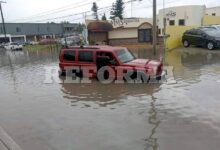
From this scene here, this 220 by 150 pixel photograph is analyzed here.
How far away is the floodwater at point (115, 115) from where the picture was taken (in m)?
6.41

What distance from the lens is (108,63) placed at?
42.9 feet

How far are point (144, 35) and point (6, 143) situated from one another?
101 ft

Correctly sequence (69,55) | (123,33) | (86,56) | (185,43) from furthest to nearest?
1. (123,33)
2. (185,43)
3. (69,55)
4. (86,56)

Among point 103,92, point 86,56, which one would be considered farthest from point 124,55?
point 103,92

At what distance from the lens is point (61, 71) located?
601 inches

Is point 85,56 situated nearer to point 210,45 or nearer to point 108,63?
point 108,63

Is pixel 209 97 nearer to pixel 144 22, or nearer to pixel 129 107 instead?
pixel 129 107

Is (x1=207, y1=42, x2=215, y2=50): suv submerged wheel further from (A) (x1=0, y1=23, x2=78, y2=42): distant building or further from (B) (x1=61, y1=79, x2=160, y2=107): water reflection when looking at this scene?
(A) (x1=0, y1=23, x2=78, y2=42): distant building

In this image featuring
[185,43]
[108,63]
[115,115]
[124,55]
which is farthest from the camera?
[185,43]

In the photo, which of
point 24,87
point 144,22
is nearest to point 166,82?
point 24,87

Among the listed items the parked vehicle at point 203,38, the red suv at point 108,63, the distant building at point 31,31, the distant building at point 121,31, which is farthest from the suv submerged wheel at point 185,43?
the distant building at point 31,31

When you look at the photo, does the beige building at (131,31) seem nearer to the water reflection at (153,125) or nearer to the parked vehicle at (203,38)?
the parked vehicle at (203,38)

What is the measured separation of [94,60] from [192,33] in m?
14.5

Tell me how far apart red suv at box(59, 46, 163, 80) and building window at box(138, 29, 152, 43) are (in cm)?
2189
